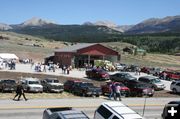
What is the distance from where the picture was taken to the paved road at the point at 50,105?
81.5ft

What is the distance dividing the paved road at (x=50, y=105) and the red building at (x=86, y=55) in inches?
1568

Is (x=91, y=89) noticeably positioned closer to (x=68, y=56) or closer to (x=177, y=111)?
(x=177, y=111)

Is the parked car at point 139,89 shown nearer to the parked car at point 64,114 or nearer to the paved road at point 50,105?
the paved road at point 50,105

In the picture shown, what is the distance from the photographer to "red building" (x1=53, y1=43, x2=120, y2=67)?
243 feet

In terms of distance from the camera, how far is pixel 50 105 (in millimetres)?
29109

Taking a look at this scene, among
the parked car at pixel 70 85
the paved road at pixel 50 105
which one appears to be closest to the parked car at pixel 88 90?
the parked car at pixel 70 85

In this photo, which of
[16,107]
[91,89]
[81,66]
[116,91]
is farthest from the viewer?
[81,66]

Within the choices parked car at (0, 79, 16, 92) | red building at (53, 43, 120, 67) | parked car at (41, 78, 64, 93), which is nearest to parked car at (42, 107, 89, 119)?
parked car at (0, 79, 16, 92)

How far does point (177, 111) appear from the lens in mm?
17219

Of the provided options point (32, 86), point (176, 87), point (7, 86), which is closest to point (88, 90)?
point (32, 86)

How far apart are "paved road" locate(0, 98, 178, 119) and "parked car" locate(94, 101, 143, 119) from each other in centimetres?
660

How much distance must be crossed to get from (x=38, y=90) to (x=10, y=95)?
12.3 ft

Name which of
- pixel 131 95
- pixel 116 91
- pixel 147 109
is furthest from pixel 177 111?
pixel 131 95

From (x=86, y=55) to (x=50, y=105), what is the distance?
46135mm
